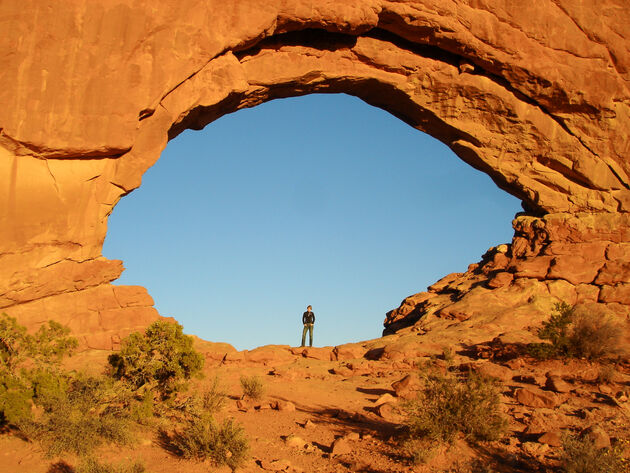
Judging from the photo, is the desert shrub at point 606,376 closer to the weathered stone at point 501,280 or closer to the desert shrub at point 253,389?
the weathered stone at point 501,280

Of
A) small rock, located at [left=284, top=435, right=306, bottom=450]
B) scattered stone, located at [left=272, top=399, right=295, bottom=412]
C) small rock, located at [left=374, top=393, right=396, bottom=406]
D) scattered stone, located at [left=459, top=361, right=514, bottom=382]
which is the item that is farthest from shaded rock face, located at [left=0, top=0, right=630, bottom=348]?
small rock, located at [left=284, top=435, right=306, bottom=450]

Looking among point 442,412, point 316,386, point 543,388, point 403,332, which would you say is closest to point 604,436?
point 442,412

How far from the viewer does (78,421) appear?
23.9ft

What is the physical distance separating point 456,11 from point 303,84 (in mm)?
4168

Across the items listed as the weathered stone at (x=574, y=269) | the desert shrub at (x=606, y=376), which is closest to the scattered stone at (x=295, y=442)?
the desert shrub at (x=606, y=376)

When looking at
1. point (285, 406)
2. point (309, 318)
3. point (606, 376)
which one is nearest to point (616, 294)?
point (606, 376)

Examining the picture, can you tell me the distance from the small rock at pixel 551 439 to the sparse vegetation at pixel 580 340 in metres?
4.51

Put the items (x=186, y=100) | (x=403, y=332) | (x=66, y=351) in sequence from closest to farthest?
1. (x=66, y=351)
2. (x=186, y=100)
3. (x=403, y=332)

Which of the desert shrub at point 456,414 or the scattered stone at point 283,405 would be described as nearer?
the desert shrub at point 456,414

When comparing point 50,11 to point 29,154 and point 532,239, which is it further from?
point 532,239

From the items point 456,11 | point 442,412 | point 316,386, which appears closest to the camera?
point 442,412

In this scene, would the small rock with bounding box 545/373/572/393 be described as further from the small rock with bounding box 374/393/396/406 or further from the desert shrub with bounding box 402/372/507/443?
the small rock with bounding box 374/393/396/406

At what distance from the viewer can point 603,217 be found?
51.0 feet

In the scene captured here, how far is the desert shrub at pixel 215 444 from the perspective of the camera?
675 centimetres
